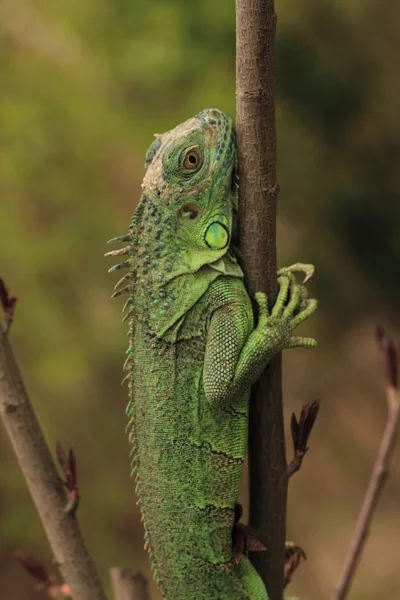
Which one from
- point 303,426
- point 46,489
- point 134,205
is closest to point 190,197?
point 303,426

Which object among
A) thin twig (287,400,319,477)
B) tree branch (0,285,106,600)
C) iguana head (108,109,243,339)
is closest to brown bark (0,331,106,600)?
tree branch (0,285,106,600)

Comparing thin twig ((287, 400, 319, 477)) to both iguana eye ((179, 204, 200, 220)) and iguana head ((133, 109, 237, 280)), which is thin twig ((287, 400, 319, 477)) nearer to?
iguana head ((133, 109, 237, 280))

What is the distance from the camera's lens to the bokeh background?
5.58 metres

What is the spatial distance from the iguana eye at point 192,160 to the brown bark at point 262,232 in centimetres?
25

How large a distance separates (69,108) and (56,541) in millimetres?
4493

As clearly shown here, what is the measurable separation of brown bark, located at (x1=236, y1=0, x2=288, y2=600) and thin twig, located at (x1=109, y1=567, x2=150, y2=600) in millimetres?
470

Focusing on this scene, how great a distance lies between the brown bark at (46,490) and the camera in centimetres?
254

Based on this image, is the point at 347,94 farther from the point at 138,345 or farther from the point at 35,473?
the point at 35,473

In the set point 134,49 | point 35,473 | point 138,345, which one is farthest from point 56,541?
point 134,49

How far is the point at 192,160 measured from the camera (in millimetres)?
2566

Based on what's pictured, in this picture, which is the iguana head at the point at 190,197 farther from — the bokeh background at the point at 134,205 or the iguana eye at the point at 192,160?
the bokeh background at the point at 134,205

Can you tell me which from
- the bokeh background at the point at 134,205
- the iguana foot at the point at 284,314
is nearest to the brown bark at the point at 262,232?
the iguana foot at the point at 284,314

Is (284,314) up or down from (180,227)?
down

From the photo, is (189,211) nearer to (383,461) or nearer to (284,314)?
(284,314)
